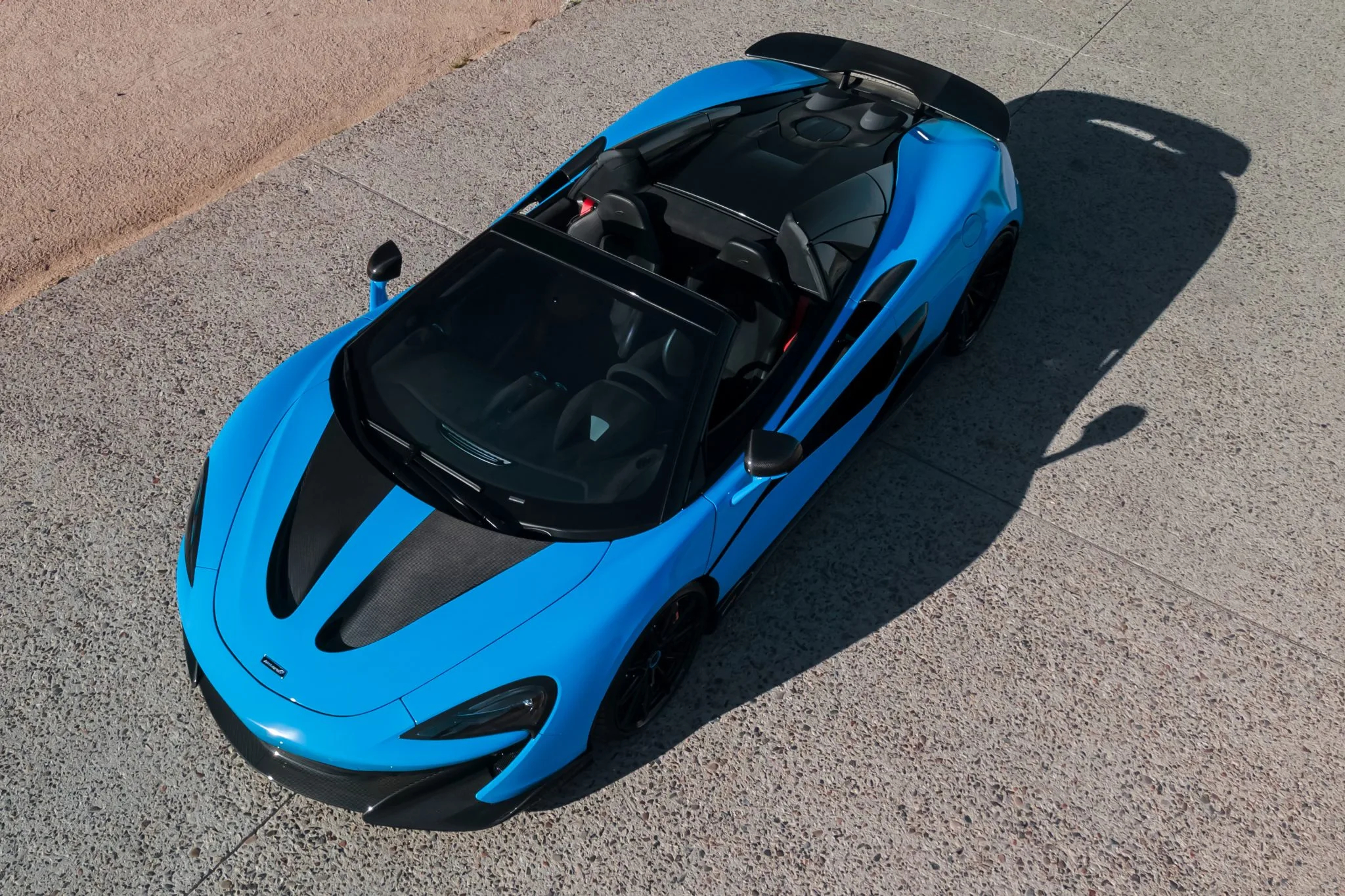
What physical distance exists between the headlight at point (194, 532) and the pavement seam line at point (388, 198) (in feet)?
8.02

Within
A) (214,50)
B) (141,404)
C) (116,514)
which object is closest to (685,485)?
(116,514)

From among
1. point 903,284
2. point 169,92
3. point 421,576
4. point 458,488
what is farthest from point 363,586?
point 169,92

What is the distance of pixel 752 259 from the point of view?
12.2ft

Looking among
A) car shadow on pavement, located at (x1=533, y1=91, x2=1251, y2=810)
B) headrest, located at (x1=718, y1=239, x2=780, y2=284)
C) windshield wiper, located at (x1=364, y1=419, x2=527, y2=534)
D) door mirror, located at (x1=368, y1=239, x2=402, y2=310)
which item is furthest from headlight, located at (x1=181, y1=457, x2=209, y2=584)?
headrest, located at (x1=718, y1=239, x2=780, y2=284)

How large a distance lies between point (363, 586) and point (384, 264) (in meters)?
1.46

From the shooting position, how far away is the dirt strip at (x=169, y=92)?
5801 millimetres

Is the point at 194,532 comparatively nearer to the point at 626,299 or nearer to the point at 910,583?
the point at 626,299

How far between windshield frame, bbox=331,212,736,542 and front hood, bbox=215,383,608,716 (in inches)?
2.2

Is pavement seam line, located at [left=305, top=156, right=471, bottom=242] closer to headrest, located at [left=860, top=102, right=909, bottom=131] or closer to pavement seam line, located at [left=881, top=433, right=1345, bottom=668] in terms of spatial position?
headrest, located at [left=860, top=102, right=909, bottom=131]

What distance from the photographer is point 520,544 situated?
3.27 meters

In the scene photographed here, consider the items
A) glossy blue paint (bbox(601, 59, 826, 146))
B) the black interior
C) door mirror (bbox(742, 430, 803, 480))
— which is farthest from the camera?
glossy blue paint (bbox(601, 59, 826, 146))

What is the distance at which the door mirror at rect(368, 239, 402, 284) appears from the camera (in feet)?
13.5

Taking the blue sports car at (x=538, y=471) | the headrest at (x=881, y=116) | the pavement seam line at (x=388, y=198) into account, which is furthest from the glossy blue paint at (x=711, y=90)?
the pavement seam line at (x=388, y=198)

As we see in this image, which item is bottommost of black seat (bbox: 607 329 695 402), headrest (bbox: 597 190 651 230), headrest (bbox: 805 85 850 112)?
black seat (bbox: 607 329 695 402)
